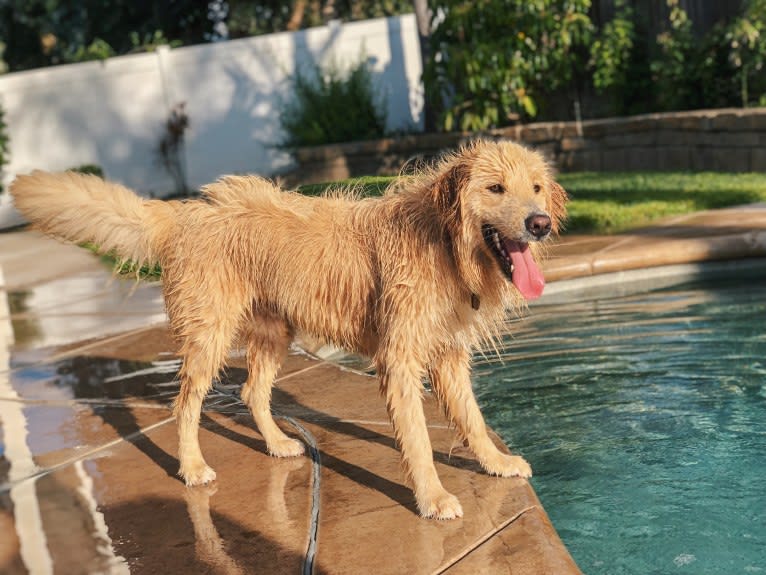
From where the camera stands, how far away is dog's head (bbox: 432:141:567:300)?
4.11 metres

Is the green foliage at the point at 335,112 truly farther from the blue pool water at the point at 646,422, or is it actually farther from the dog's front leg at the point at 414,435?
the dog's front leg at the point at 414,435

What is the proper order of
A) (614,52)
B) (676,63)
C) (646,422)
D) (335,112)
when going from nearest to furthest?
(646,422) < (676,63) < (614,52) < (335,112)

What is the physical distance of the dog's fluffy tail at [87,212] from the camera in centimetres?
507

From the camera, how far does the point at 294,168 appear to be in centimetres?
2047

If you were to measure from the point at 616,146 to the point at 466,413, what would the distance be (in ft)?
37.8

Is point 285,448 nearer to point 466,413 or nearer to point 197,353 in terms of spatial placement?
point 197,353

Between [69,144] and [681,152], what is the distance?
41.4 feet

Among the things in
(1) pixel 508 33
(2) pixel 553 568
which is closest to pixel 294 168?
(1) pixel 508 33

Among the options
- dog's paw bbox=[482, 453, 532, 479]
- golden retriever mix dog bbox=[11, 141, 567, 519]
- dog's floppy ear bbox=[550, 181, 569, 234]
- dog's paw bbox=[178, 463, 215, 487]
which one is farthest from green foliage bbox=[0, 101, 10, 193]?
dog's floppy ear bbox=[550, 181, 569, 234]

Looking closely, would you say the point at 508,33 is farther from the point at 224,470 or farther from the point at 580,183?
the point at 224,470

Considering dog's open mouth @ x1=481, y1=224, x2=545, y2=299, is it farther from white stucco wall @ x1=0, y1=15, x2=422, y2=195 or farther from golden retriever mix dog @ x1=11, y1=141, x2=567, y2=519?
white stucco wall @ x1=0, y1=15, x2=422, y2=195

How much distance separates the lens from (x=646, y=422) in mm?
5660

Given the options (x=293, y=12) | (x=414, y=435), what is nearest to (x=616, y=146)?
(x=414, y=435)

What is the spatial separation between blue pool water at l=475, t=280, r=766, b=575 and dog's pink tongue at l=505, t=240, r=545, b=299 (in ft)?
3.76
